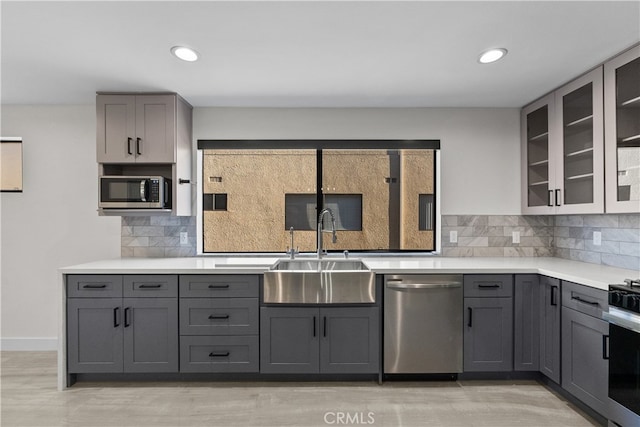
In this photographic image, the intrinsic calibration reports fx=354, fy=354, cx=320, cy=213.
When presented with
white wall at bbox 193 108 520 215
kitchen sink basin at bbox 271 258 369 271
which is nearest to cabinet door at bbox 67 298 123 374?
kitchen sink basin at bbox 271 258 369 271

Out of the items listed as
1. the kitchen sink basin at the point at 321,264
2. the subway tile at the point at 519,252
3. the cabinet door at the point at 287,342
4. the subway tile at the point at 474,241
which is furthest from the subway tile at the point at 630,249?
the cabinet door at the point at 287,342

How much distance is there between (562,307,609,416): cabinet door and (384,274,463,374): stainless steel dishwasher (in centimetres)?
68

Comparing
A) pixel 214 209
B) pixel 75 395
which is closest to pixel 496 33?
pixel 214 209

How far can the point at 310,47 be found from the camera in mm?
2203

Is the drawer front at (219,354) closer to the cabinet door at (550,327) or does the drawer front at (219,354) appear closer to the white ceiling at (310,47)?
the white ceiling at (310,47)

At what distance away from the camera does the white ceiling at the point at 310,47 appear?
5.97ft

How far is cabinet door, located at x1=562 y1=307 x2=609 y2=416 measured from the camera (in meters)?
2.04

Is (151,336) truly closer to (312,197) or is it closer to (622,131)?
(312,197)

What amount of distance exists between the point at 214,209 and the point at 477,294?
8.09ft

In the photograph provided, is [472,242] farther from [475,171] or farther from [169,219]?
[169,219]

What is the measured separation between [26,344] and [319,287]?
2.94m

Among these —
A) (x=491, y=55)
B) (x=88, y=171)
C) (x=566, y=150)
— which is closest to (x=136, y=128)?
(x=88, y=171)

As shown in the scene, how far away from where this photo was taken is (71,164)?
3385 millimetres

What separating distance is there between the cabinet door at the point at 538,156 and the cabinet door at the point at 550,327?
2.38 ft
